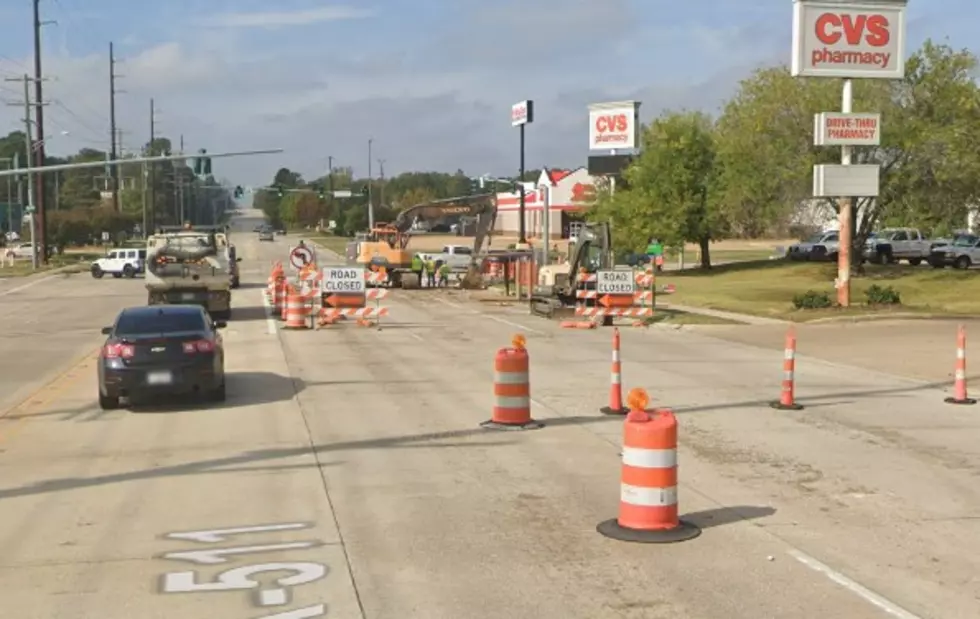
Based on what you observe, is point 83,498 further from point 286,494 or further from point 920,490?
point 920,490

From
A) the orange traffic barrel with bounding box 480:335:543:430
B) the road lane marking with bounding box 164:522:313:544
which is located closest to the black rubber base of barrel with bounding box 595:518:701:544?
the road lane marking with bounding box 164:522:313:544

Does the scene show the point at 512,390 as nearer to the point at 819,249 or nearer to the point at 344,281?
the point at 344,281

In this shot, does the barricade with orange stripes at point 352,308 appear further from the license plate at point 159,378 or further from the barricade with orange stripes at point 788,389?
the barricade with orange stripes at point 788,389

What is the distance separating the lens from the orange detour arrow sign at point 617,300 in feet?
101

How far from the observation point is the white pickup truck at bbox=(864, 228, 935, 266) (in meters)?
59.1

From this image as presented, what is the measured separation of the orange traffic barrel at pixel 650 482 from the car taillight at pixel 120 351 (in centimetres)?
859

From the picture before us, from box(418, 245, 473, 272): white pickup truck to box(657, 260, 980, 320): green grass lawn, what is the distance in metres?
9.77

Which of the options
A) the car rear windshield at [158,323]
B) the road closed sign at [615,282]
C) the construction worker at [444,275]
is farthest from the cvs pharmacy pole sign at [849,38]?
the construction worker at [444,275]

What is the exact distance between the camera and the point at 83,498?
989 cm

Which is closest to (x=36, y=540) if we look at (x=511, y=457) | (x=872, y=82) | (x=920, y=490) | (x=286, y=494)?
(x=286, y=494)

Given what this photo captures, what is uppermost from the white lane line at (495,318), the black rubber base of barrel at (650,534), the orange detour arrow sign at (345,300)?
the orange detour arrow sign at (345,300)

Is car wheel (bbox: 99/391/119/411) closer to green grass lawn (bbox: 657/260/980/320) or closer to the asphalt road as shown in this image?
the asphalt road

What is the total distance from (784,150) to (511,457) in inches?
1510

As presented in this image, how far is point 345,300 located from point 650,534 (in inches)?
933
